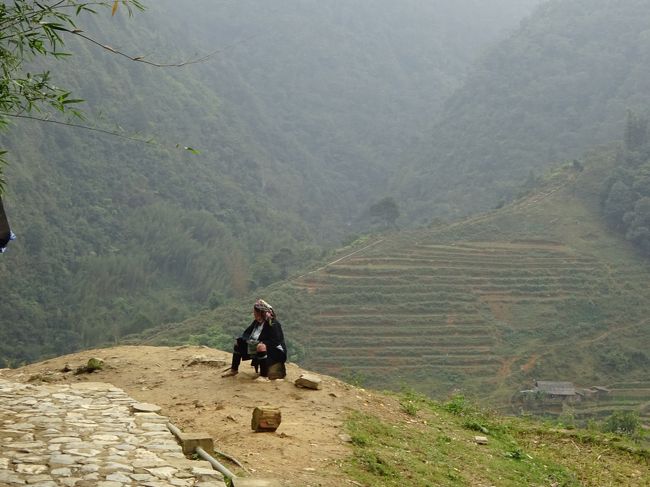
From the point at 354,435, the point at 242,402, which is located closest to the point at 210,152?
the point at 242,402

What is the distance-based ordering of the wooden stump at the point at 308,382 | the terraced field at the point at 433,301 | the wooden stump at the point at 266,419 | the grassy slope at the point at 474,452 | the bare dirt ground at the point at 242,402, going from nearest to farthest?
the bare dirt ground at the point at 242,402
the grassy slope at the point at 474,452
the wooden stump at the point at 266,419
the wooden stump at the point at 308,382
the terraced field at the point at 433,301

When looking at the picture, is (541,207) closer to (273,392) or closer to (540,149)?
(540,149)

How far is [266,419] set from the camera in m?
6.48

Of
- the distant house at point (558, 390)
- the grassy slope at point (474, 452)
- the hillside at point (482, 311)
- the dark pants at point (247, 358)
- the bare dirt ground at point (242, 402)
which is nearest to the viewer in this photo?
the bare dirt ground at point (242, 402)

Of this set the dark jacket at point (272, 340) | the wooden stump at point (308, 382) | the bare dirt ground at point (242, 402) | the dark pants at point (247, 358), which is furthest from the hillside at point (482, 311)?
the wooden stump at point (308, 382)

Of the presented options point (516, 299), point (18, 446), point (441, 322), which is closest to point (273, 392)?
point (18, 446)

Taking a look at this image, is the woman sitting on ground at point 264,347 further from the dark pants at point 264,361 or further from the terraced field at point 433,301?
the terraced field at point 433,301

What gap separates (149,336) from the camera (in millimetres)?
34469

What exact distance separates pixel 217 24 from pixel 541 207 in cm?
7037

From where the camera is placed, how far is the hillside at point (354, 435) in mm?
5938

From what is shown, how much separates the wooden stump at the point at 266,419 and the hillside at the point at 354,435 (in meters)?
0.09

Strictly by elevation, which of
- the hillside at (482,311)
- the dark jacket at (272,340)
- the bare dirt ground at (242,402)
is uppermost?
the dark jacket at (272,340)

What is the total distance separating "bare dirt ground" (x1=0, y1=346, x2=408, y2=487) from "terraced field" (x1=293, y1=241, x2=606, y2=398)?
23.4 m

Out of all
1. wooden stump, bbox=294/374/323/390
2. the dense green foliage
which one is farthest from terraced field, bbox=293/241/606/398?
wooden stump, bbox=294/374/323/390
